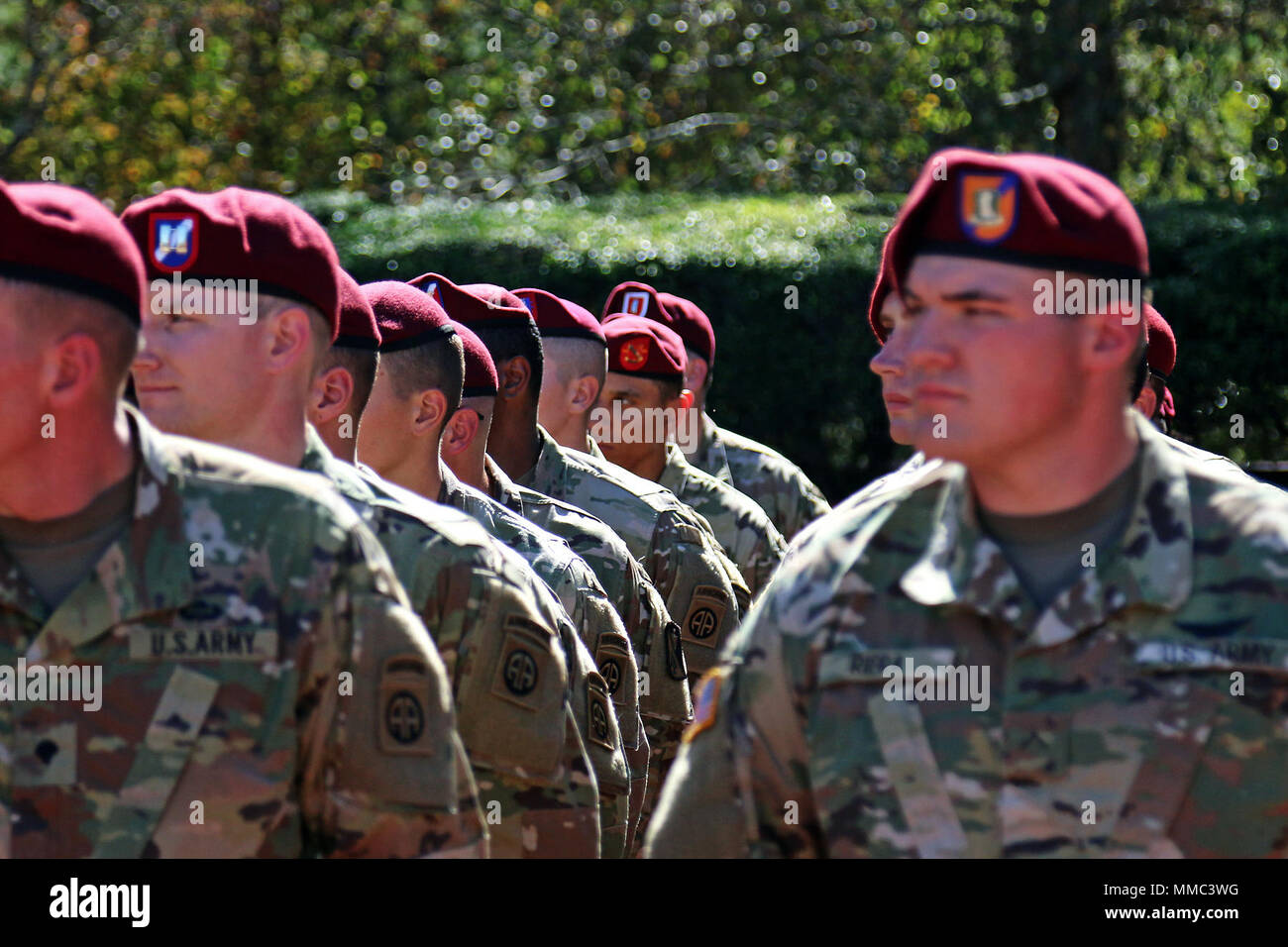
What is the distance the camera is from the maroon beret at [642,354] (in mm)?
7855

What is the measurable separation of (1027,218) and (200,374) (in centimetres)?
156

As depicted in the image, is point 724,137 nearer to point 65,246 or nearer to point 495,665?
point 495,665

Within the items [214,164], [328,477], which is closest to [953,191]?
[328,477]

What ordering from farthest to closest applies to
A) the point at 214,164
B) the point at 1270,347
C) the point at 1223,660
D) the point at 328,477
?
the point at 214,164, the point at 1270,347, the point at 328,477, the point at 1223,660

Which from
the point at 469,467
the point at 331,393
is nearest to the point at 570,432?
the point at 469,467

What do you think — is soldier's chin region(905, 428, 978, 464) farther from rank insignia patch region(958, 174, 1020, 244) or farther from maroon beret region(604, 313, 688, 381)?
maroon beret region(604, 313, 688, 381)

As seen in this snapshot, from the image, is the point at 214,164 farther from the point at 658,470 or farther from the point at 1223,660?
the point at 1223,660

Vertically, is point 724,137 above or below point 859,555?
above

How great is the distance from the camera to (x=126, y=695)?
2824 mm

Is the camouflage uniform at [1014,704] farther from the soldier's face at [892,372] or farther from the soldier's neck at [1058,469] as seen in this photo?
the soldier's face at [892,372]

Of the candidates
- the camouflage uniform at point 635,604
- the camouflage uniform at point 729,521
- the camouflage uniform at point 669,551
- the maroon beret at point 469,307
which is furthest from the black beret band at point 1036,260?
the camouflage uniform at point 729,521

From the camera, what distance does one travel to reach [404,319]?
483cm

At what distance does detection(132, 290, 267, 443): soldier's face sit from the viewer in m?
3.48
